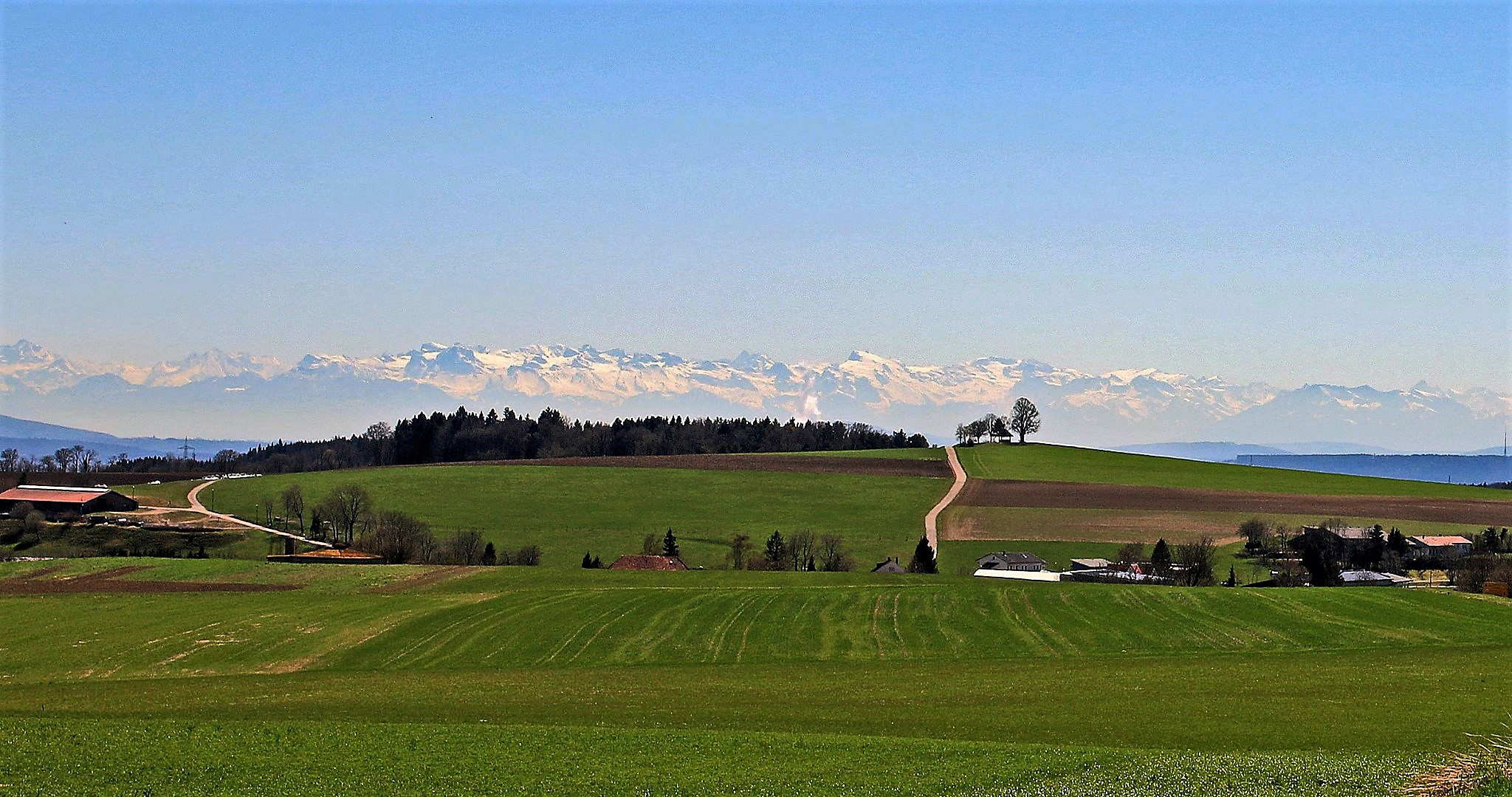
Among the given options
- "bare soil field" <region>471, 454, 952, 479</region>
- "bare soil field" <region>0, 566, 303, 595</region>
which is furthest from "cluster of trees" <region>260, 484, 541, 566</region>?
"bare soil field" <region>471, 454, 952, 479</region>

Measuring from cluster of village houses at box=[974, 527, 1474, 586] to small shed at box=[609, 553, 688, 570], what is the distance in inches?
887

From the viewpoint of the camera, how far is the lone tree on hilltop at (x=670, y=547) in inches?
3848

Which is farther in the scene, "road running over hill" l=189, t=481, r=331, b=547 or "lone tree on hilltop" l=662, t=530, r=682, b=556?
"road running over hill" l=189, t=481, r=331, b=547

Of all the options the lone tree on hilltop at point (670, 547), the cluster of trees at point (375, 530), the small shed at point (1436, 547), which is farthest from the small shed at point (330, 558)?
the small shed at point (1436, 547)

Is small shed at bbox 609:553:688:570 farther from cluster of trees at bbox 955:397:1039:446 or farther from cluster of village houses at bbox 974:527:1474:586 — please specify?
cluster of trees at bbox 955:397:1039:446

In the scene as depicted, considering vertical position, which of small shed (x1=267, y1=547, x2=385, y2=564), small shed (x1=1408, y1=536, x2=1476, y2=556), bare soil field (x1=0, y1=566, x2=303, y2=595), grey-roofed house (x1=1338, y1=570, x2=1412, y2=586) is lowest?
bare soil field (x1=0, y1=566, x2=303, y2=595)

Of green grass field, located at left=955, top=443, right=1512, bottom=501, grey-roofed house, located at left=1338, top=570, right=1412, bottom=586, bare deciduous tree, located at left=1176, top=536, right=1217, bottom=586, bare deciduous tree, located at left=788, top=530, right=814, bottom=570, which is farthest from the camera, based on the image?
green grass field, located at left=955, top=443, right=1512, bottom=501

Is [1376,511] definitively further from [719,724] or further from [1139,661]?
[719,724]

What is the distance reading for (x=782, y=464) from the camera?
147250 mm

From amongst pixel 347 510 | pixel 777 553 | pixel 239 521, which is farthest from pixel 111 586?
pixel 347 510

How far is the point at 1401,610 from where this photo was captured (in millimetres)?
53594

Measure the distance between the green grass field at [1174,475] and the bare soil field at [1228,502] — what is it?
5.17 meters

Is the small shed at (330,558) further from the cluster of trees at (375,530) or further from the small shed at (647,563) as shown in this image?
the small shed at (647,563)

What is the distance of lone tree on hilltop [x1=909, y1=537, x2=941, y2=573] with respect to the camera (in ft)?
297
